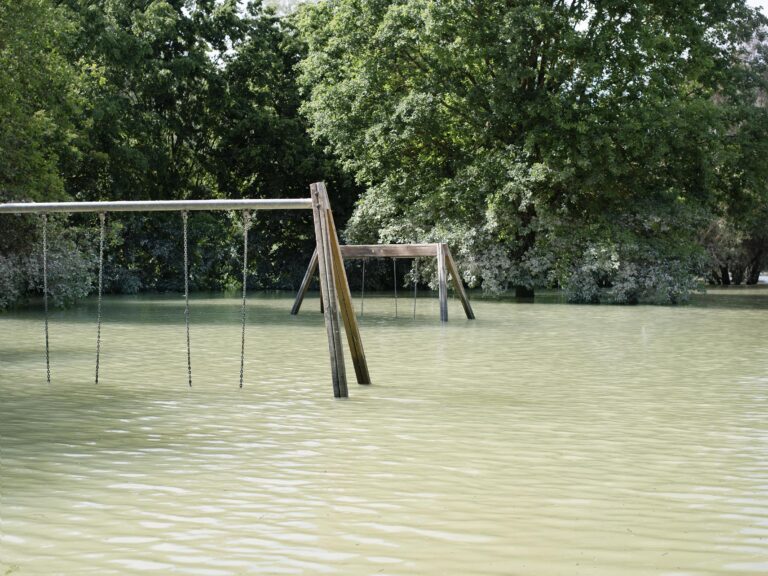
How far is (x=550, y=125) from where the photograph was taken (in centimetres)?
3028

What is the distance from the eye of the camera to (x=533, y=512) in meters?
5.69

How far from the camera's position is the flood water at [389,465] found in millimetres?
4934

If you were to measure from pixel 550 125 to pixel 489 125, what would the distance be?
230cm

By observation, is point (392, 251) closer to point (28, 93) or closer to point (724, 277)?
point (28, 93)

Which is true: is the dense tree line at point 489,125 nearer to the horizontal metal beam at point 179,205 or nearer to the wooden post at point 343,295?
the horizontal metal beam at point 179,205

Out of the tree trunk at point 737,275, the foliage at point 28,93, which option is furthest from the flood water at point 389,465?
the tree trunk at point 737,275

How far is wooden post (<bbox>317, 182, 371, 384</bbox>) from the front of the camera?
1040 centimetres

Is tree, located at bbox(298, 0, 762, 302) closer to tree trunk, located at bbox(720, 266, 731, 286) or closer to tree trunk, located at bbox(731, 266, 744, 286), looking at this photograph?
tree trunk, located at bbox(720, 266, 731, 286)

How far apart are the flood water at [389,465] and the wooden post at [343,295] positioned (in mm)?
280

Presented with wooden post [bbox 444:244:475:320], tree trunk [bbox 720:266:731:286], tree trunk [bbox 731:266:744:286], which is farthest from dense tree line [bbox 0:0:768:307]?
tree trunk [bbox 731:266:744:286]

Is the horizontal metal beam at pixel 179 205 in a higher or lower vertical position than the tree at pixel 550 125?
lower

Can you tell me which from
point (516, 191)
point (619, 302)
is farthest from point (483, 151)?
point (619, 302)

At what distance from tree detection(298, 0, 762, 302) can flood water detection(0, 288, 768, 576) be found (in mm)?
15934

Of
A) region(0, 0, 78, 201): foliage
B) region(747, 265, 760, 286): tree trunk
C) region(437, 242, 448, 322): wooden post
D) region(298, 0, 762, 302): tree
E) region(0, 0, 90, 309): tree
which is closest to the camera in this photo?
region(437, 242, 448, 322): wooden post
